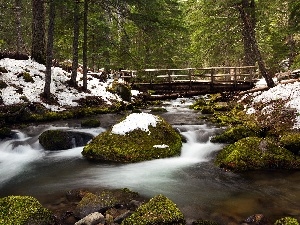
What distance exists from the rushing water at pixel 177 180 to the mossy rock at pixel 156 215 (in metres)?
0.65

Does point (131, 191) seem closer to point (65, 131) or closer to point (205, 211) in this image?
point (205, 211)

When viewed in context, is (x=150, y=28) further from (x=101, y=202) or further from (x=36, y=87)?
(x=101, y=202)

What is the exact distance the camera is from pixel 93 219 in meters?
5.30

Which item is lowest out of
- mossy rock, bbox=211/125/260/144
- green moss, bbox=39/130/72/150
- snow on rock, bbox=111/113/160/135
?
green moss, bbox=39/130/72/150

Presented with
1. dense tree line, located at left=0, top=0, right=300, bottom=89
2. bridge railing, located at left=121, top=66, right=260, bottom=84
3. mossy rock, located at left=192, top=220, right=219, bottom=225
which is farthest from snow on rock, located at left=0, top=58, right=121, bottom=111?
mossy rock, located at left=192, top=220, right=219, bottom=225

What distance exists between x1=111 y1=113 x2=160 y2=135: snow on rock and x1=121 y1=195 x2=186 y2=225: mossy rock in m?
4.46

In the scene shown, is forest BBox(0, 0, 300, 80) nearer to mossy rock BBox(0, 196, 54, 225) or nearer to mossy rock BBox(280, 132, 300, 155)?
mossy rock BBox(280, 132, 300, 155)

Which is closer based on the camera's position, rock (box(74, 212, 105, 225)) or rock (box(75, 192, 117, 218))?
rock (box(74, 212, 105, 225))

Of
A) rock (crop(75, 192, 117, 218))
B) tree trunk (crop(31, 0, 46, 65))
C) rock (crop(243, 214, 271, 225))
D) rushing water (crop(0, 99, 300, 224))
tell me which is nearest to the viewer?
rock (crop(243, 214, 271, 225))

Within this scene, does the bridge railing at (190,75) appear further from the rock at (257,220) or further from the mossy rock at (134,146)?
the rock at (257,220)

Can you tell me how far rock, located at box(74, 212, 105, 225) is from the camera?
525 centimetres

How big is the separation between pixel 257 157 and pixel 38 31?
1353 cm

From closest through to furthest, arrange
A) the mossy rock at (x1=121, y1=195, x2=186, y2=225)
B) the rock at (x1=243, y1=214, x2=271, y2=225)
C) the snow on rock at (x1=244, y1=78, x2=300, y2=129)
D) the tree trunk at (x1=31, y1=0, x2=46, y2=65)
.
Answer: the mossy rock at (x1=121, y1=195, x2=186, y2=225) → the rock at (x1=243, y1=214, x2=271, y2=225) → the snow on rock at (x1=244, y1=78, x2=300, y2=129) → the tree trunk at (x1=31, y1=0, x2=46, y2=65)

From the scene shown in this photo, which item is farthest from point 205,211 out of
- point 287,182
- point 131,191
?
point 287,182
